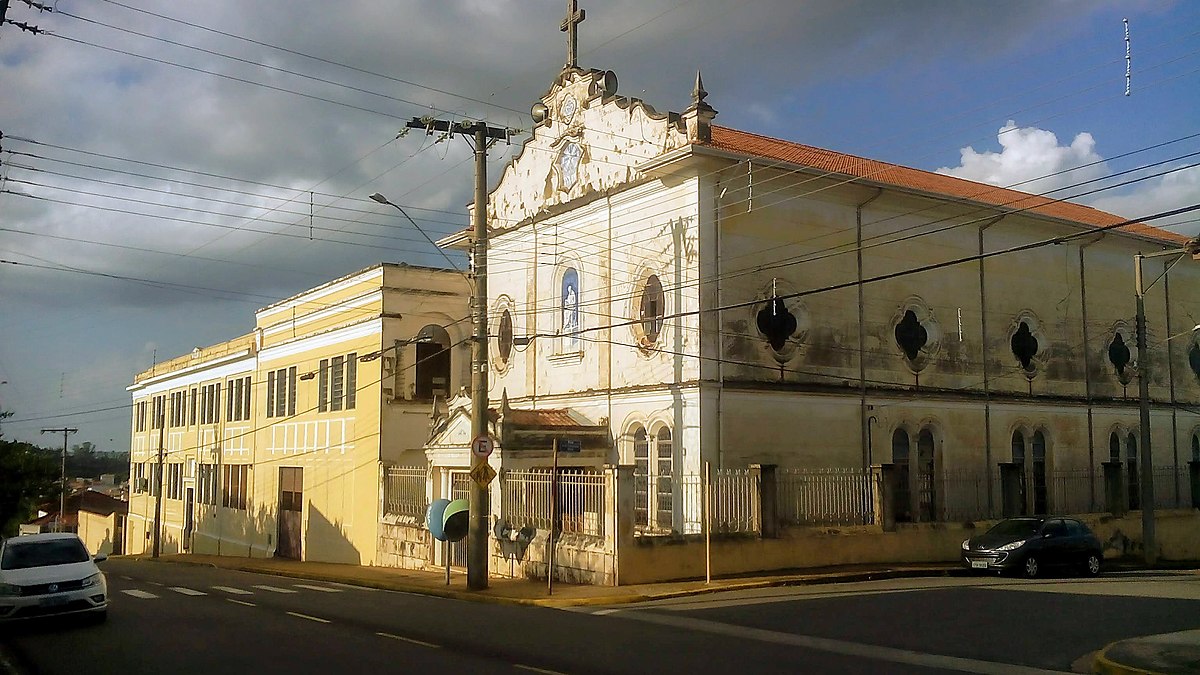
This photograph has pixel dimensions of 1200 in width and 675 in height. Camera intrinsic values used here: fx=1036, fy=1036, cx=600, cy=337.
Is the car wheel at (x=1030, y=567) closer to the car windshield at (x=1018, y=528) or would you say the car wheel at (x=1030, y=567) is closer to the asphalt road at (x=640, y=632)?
the car windshield at (x=1018, y=528)

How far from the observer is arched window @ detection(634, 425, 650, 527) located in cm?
2481

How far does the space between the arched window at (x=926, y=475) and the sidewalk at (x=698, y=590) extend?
3.30m

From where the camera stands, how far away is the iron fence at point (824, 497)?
2195 cm

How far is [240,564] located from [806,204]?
932 inches

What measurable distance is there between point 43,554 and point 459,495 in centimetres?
1158

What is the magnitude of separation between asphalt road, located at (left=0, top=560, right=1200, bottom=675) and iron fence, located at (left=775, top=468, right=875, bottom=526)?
2332 millimetres

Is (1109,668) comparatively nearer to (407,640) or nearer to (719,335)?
(407,640)

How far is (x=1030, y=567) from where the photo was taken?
72.9 feet

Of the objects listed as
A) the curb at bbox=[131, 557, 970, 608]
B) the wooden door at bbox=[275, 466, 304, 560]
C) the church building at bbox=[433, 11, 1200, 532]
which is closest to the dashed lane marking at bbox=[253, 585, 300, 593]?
the curb at bbox=[131, 557, 970, 608]

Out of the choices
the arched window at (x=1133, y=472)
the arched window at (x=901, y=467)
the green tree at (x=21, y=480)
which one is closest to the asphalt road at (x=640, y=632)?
the arched window at (x=901, y=467)

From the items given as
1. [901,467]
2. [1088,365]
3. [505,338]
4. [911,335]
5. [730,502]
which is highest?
[505,338]

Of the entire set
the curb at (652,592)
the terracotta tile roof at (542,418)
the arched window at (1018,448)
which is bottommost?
the curb at (652,592)

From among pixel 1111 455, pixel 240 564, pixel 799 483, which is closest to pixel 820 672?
pixel 799 483

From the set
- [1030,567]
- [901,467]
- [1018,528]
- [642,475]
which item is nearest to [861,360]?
[901,467]
